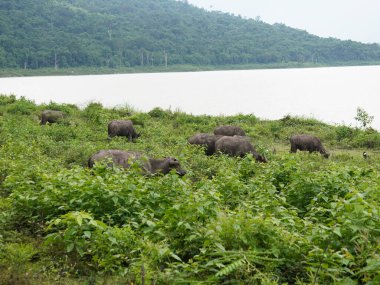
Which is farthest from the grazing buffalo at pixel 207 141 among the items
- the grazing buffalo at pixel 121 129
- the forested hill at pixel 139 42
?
the forested hill at pixel 139 42

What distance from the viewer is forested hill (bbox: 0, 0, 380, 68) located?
112250 millimetres

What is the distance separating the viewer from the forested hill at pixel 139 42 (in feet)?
368

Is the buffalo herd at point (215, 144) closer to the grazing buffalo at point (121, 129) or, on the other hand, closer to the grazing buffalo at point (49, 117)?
the grazing buffalo at point (121, 129)

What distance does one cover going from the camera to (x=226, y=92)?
69000 millimetres

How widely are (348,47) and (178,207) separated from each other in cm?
16574

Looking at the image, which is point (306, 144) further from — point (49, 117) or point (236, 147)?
point (49, 117)

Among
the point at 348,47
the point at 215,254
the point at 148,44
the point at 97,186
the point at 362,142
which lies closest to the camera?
the point at 215,254

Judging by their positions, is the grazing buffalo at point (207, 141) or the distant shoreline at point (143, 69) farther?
the distant shoreline at point (143, 69)

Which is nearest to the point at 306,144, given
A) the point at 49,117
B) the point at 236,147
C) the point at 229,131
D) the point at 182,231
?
the point at 229,131

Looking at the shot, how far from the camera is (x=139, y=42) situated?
140 m

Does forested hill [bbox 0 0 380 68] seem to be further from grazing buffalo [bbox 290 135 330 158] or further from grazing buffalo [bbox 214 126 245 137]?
grazing buffalo [bbox 290 135 330 158]

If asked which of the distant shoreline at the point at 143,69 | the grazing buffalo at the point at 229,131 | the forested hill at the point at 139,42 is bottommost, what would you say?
the grazing buffalo at the point at 229,131

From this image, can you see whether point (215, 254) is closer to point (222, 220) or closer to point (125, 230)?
point (222, 220)

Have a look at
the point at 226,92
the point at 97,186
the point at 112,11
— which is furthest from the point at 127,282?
the point at 112,11
